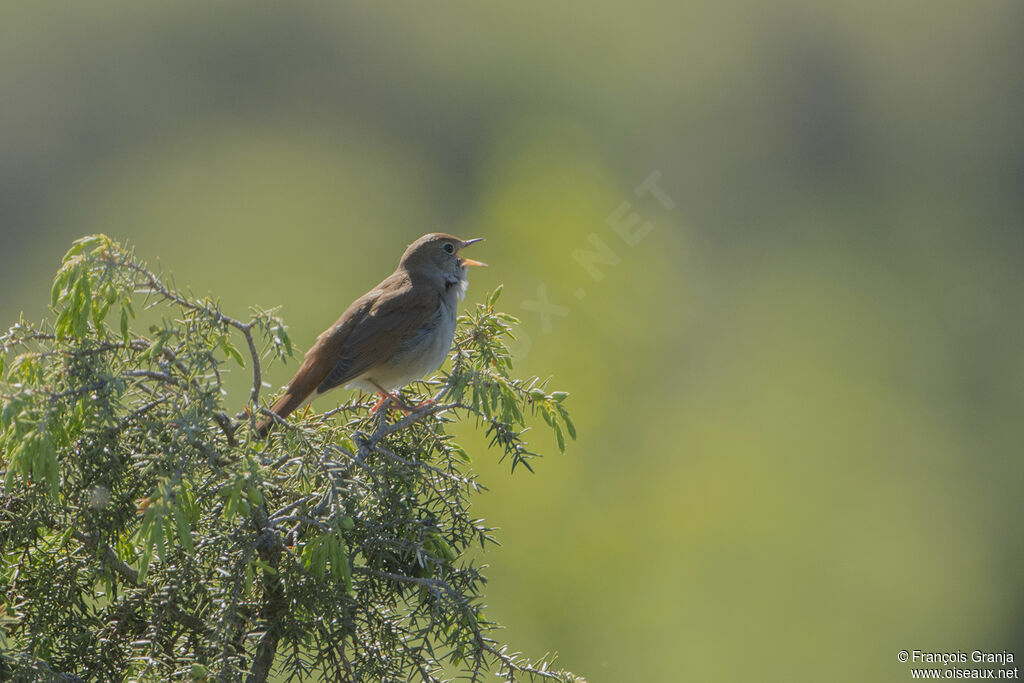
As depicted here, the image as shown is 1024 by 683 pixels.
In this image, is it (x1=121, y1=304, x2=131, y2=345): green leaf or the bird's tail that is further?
the bird's tail

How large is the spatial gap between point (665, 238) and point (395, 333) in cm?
2061

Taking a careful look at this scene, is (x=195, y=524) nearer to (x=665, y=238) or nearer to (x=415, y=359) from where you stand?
(x=415, y=359)

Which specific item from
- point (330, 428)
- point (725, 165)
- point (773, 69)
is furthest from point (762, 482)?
point (773, 69)

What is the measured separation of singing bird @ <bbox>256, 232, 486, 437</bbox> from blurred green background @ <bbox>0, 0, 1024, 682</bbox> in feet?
26.7

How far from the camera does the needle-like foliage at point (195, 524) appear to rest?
256 centimetres

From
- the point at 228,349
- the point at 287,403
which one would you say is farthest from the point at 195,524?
the point at 287,403

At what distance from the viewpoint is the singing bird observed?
5.06 m

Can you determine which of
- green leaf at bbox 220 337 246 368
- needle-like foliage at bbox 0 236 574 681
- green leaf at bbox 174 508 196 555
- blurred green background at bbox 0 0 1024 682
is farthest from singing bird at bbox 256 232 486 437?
blurred green background at bbox 0 0 1024 682

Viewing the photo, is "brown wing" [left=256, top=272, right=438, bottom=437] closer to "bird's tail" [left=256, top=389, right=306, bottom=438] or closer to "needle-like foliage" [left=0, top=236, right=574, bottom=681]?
"bird's tail" [left=256, top=389, right=306, bottom=438]

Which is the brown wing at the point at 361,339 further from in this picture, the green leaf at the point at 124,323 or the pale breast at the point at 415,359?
the green leaf at the point at 124,323

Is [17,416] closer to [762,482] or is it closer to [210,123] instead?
[762,482]

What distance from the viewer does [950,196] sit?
3189cm

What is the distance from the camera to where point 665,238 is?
83.6 feet

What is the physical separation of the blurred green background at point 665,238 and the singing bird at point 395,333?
813cm
